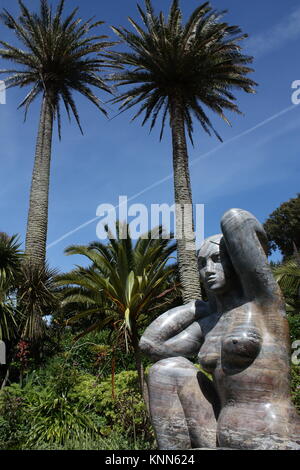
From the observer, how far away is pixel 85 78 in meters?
17.8

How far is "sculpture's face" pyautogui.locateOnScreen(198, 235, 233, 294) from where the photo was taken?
10.8 ft

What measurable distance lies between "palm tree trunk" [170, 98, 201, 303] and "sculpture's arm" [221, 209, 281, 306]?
342 inches

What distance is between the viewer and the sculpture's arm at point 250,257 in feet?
9.91

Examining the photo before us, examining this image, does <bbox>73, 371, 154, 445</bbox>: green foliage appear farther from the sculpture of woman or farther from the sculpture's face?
the sculpture's face

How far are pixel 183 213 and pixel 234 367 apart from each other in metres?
10.3

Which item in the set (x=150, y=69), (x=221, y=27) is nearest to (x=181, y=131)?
(x=150, y=69)

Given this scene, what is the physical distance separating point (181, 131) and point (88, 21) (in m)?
7.15

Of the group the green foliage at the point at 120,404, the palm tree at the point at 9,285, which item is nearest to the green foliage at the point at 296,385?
the green foliage at the point at 120,404

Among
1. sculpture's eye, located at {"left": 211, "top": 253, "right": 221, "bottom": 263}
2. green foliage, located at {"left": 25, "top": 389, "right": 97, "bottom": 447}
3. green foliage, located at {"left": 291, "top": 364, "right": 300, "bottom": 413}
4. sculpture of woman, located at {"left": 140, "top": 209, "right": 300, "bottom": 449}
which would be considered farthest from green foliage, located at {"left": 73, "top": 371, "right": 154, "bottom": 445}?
sculpture's eye, located at {"left": 211, "top": 253, "right": 221, "bottom": 263}

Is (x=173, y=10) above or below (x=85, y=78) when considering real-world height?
above

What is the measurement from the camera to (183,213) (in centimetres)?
1311

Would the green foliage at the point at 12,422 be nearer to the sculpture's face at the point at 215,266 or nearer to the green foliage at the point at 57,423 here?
the green foliage at the point at 57,423

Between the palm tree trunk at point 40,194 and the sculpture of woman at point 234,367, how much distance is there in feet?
34.0
